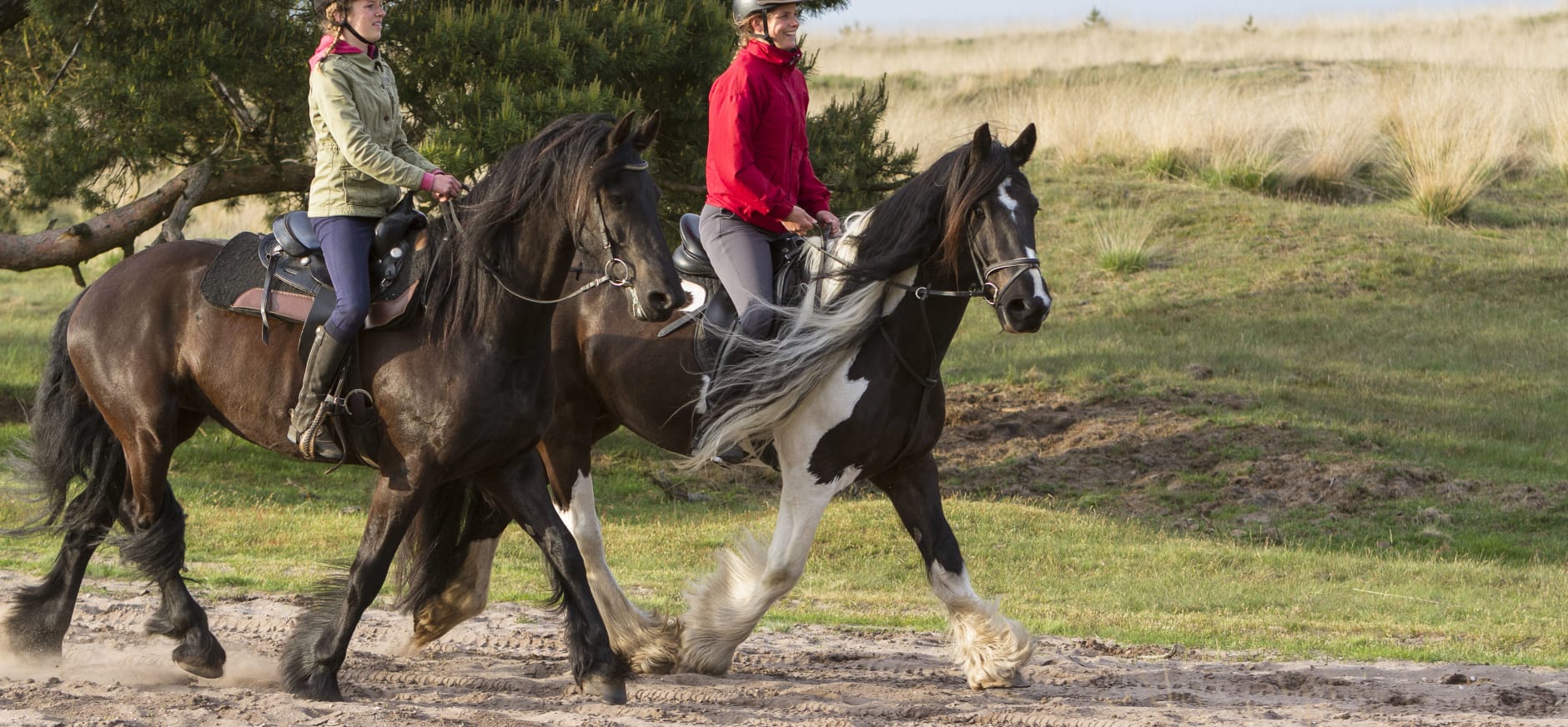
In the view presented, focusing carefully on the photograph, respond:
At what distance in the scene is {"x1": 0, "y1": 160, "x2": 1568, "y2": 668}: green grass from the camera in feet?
26.5

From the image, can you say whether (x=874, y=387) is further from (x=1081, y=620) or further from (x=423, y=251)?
(x=1081, y=620)

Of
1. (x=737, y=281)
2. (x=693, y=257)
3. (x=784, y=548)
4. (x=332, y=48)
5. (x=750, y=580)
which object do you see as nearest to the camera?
(x=332, y=48)

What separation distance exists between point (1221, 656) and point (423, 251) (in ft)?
12.9

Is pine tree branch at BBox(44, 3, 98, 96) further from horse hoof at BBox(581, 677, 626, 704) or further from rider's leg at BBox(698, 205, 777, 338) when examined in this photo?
horse hoof at BBox(581, 677, 626, 704)

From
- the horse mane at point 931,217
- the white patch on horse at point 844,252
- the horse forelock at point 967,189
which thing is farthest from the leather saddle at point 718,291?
the horse forelock at point 967,189

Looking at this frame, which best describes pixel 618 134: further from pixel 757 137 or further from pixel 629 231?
pixel 757 137

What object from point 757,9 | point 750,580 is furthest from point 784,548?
point 757,9

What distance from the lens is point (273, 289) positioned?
536 centimetres

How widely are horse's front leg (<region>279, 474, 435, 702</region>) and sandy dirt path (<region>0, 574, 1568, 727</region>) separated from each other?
0.10 metres

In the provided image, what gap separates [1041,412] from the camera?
1285 centimetres

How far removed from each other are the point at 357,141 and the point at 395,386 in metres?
0.85

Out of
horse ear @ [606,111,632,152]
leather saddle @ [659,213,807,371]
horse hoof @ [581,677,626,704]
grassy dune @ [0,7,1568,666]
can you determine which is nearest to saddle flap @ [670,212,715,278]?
leather saddle @ [659,213,807,371]

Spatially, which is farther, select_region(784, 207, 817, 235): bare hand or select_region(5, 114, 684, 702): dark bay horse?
select_region(784, 207, 817, 235): bare hand

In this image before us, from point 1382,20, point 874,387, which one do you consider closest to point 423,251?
point 874,387
